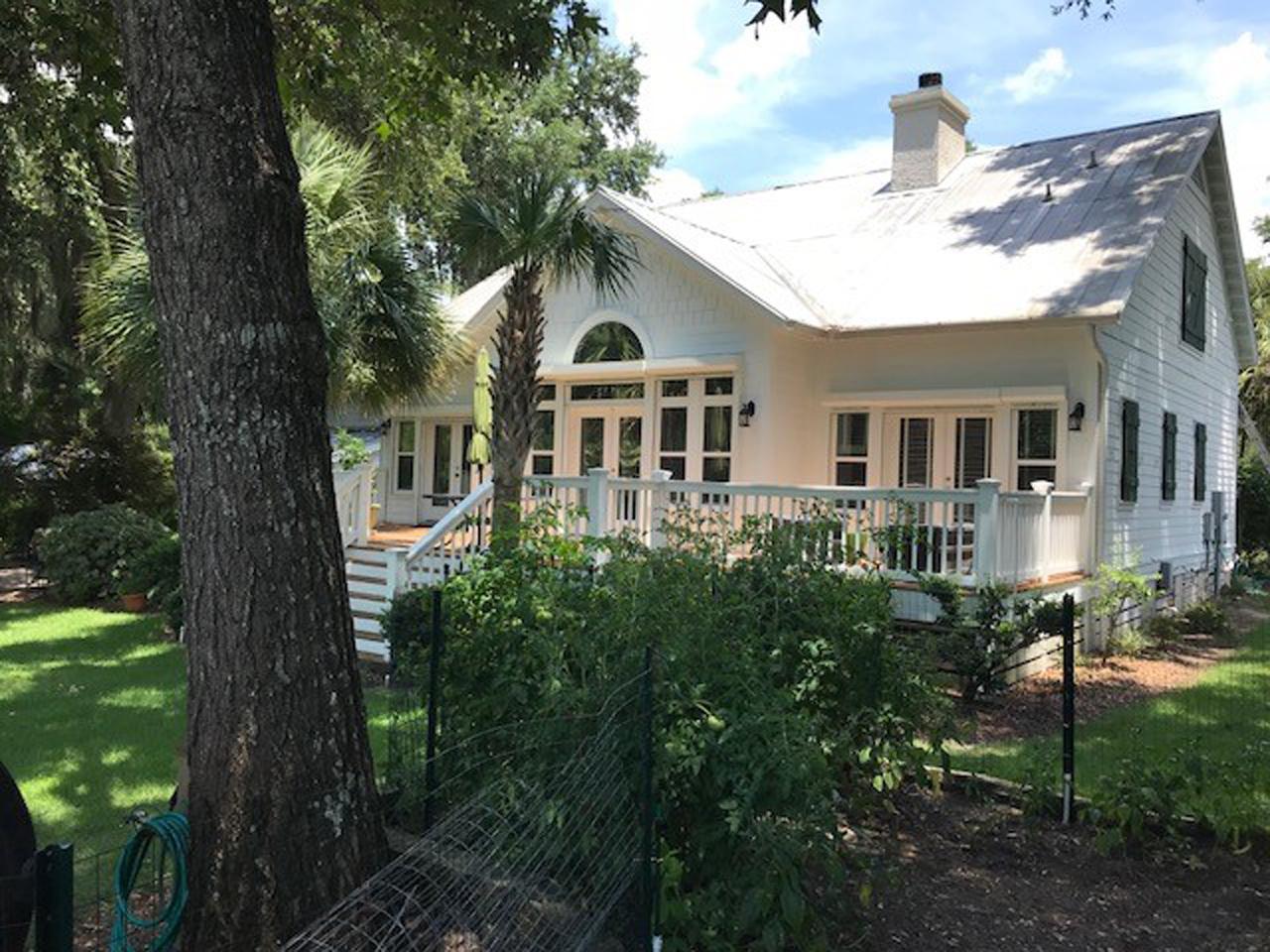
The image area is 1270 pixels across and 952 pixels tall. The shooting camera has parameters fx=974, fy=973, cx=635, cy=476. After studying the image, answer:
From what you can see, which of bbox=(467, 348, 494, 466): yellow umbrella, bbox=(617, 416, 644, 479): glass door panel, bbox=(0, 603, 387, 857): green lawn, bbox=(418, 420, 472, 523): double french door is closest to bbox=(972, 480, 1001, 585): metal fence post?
bbox=(0, 603, 387, 857): green lawn

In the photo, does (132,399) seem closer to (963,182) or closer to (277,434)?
(963,182)

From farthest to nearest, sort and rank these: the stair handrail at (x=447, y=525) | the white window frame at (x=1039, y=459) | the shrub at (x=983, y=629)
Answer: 1. the white window frame at (x=1039, y=459)
2. the stair handrail at (x=447, y=525)
3. the shrub at (x=983, y=629)

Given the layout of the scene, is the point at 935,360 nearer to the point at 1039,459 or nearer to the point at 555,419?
the point at 1039,459

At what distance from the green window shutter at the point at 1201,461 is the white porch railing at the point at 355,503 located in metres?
14.1

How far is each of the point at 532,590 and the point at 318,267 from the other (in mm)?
8670

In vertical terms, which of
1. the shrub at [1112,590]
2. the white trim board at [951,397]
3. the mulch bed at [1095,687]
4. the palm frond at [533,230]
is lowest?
the mulch bed at [1095,687]

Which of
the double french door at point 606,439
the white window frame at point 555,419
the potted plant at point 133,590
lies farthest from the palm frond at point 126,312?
the double french door at point 606,439

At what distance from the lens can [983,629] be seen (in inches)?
360

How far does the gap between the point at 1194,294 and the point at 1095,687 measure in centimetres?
906

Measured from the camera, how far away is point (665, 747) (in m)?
3.48

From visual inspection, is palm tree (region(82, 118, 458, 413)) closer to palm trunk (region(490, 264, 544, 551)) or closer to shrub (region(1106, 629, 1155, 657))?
palm trunk (region(490, 264, 544, 551))

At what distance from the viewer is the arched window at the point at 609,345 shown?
15.2m

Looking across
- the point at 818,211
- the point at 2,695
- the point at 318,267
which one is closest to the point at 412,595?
the point at 2,695

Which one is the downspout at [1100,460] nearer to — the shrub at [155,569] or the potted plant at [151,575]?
the potted plant at [151,575]
